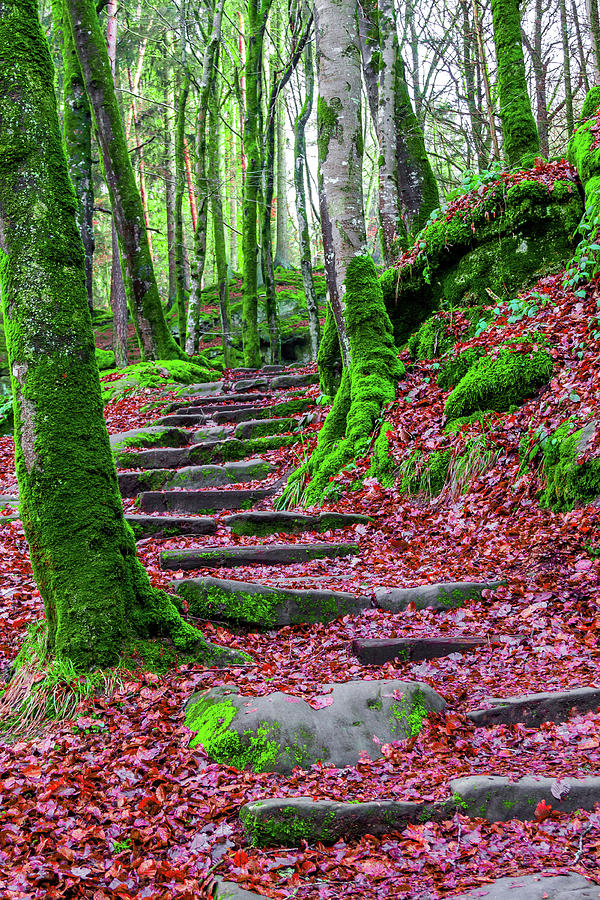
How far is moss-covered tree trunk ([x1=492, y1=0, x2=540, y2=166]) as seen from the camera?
32.9 feet

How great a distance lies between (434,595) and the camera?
4.61m

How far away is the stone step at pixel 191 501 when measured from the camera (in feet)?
24.7

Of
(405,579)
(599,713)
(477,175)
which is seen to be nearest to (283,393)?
(477,175)

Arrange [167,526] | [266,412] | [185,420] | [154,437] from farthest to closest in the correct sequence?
[185,420]
[266,412]
[154,437]
[167,526]

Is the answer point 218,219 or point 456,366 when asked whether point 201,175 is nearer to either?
point 218,219

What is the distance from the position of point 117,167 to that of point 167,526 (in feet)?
33.5

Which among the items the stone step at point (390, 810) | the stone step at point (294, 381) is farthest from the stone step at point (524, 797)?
the stone step at point (294, 381)

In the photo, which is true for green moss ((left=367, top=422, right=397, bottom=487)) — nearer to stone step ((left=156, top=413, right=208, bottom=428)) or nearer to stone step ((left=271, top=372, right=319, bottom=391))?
stone step ((left=156, top=413, right=208, bottom=428))

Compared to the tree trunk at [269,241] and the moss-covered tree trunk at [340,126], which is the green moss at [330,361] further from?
the tree trunk at [269,241]

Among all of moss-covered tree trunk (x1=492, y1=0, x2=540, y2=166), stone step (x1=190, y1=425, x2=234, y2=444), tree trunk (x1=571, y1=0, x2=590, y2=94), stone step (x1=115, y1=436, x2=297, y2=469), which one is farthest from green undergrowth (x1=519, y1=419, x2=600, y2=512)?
tree trunk (x1=571, y1=0, x2=590, y2=94)

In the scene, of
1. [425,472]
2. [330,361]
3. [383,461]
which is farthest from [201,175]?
[425,472]

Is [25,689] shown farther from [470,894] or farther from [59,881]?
[470,894]

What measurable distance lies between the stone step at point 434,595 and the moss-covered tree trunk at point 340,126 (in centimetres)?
486

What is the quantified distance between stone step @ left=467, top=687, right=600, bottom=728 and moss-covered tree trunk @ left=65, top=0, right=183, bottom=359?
494 inches
